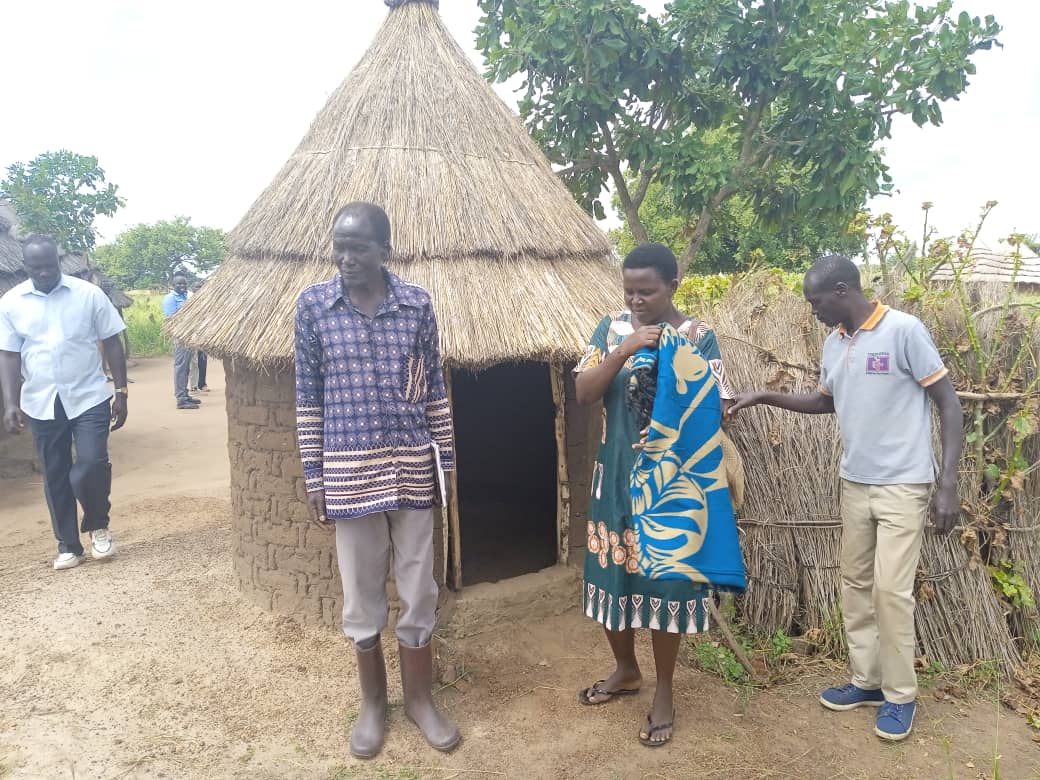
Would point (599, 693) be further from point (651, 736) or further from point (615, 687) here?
point (651, 736)

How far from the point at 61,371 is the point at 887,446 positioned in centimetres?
462

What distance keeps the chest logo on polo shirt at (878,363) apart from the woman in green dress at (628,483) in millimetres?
586

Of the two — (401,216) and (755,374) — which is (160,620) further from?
(755,374)

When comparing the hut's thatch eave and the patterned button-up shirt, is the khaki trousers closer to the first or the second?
the hut's thatch eave

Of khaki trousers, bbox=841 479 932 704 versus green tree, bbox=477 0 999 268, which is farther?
green tree, bbox=477 0 999 268

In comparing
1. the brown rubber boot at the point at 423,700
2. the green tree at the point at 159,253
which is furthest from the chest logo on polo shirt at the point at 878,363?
the green tree at the point at 159,253

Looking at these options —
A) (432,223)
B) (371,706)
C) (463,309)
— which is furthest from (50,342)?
(371,706)

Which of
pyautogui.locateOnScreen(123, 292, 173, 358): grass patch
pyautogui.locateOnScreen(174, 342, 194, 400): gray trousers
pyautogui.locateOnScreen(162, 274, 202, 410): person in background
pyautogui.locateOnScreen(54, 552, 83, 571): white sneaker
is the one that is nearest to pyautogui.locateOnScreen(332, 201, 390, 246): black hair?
pyautogui.locateOnScreen(54, 552, 83, 571): white sneaker

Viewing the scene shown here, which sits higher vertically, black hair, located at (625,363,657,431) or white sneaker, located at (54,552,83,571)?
black hair, located at (625,363,657,431)

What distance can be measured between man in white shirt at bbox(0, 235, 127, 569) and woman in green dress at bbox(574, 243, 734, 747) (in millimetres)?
3307

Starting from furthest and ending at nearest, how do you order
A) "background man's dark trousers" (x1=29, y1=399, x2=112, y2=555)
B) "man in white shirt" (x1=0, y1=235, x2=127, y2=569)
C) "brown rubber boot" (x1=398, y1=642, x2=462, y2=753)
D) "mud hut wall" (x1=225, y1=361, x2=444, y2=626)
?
"background man's dark trousers" (x1=29, y1=399, x2=112, y2=555)
"man in white shirt" (x1=0, y1=235, x2=127, y2=569)
"mud hut wall" (x1=225, y1=361, x2=444, y2=626)
"brown rubber boot" (x1=398, y1=642, x2=462, y2=753)

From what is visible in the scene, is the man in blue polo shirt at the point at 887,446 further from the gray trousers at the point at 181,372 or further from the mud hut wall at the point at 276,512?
the gray trousers at the point at 181,372

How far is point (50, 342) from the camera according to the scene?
4.68 meters

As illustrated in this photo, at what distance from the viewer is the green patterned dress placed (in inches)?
112
